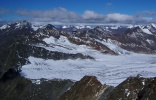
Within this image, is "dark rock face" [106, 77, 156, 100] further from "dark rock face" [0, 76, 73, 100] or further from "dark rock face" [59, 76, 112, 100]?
"dark rock face" [0, 76, 73, 100]

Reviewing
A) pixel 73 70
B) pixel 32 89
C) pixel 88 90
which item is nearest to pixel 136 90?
pixel 88 90

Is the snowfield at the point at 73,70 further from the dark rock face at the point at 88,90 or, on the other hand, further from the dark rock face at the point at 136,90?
the dark rock face at the point at 136,90

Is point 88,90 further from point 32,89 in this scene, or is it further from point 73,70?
point 73,70

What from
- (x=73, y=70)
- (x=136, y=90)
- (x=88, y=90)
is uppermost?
(x=136, y=90)

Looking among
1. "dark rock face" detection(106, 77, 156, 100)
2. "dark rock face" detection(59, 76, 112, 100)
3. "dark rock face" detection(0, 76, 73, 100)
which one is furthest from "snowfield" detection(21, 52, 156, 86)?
"dark rock face" detection(106, 77, 156, 100)

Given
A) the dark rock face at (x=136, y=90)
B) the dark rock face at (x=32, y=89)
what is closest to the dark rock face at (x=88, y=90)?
the dark rock face at (x=136, y=90)

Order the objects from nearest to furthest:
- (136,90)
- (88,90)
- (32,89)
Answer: (136,90), (88,90), (32,89)
